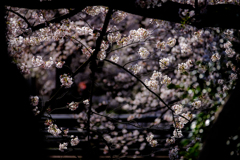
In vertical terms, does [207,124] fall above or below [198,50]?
below

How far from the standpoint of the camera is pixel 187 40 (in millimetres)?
7230

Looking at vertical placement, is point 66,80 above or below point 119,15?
below

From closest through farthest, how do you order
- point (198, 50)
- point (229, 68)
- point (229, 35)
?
1. point (229, 35)
2. point (229, 68)
3. point (198, 50)

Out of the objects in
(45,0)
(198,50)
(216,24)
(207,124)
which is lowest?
(207,124)

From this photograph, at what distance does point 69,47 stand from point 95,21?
170 cm

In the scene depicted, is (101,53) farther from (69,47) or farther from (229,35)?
(69,47)

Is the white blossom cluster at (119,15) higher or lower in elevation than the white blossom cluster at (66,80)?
higher

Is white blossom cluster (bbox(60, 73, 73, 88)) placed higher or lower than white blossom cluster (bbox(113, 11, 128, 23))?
lower

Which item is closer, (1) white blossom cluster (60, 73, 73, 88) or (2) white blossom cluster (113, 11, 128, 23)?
(1) white blossom cluster (60, 73, 73, 88)

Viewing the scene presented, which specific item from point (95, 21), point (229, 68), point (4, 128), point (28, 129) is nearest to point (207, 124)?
point (229, 68)

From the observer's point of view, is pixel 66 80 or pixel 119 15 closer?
pixel 66 80

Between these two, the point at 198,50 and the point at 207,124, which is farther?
the point at 198,50

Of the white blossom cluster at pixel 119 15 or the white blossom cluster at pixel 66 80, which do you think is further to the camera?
the white blossom cluster at pixel 119 15

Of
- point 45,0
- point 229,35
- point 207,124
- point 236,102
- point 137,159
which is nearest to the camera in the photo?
point 236,102
